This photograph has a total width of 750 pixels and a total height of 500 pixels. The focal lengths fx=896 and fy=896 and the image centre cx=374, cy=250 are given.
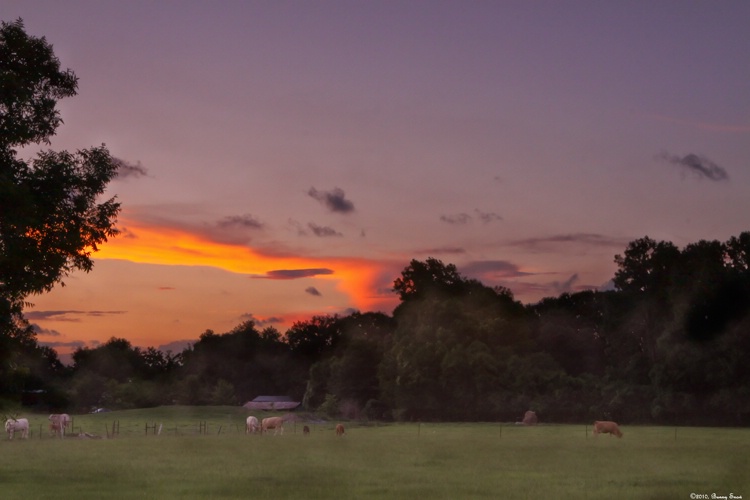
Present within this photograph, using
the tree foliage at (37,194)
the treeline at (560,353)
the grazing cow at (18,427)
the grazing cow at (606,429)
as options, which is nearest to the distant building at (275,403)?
the treeline at (560,353)

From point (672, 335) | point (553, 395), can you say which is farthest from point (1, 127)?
point (553, 395)

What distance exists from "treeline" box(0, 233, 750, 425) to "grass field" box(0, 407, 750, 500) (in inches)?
1307

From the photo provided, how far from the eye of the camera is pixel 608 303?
354 feet

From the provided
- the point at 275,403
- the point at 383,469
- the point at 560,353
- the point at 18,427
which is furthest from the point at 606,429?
the point at 275,403

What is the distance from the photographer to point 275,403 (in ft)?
512

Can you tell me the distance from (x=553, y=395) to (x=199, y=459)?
6575cm

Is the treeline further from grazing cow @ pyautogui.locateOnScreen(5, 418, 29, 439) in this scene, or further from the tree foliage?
the tree foliage

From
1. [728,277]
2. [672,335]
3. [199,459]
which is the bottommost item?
[199,459]

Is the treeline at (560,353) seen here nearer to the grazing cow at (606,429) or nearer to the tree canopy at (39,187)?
the grazing cow at (606,429)

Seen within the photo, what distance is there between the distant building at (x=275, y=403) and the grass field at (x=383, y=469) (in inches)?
3715

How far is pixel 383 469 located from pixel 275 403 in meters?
123

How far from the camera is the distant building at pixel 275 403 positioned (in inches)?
5920

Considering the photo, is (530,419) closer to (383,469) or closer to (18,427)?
(18,427)

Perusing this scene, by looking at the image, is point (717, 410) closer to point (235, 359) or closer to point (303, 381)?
point (303, 381)
